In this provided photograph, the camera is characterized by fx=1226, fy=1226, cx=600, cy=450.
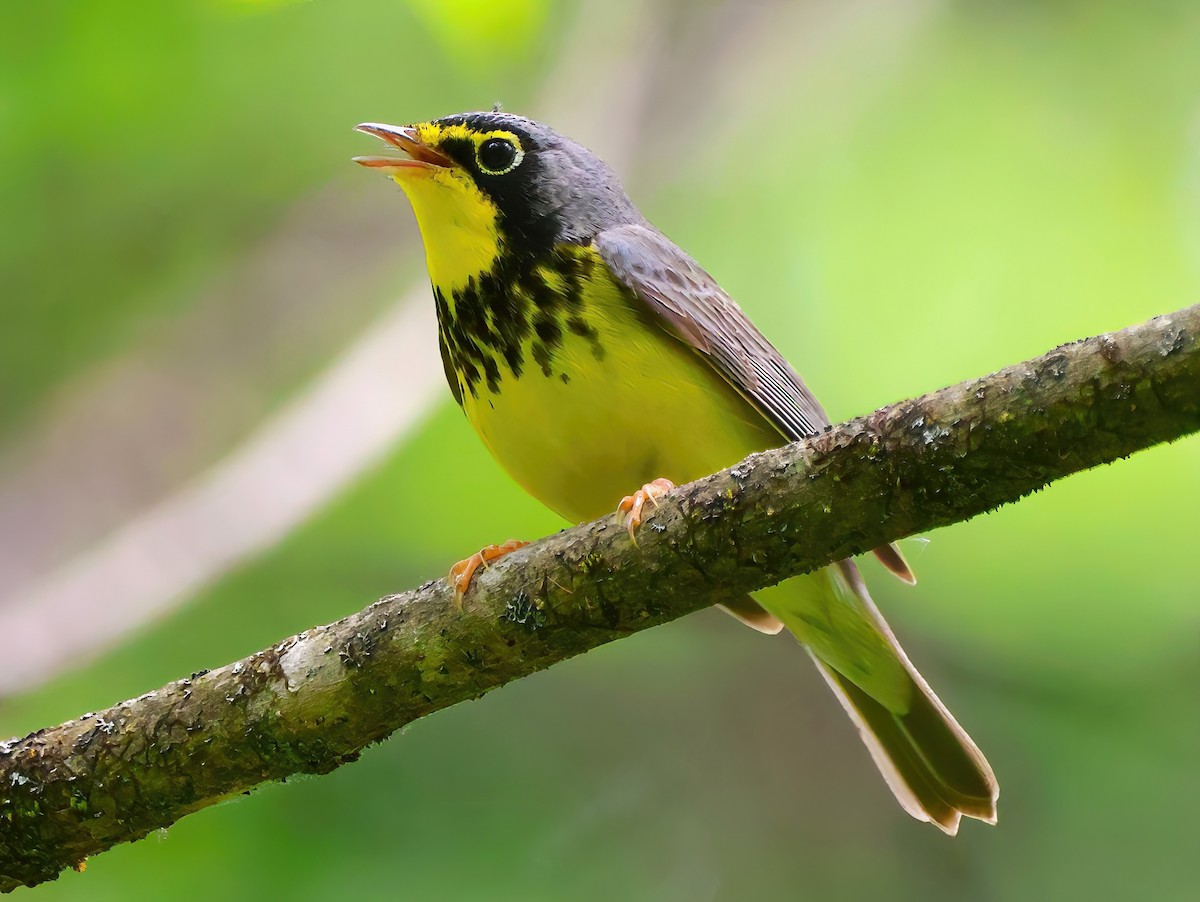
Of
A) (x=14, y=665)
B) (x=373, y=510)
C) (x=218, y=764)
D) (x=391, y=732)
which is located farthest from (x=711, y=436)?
(x=14, y=665)

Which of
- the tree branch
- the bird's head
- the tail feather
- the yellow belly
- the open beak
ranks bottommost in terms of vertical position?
the tail feather

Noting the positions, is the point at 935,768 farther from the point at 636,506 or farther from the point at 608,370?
the point at 636,506

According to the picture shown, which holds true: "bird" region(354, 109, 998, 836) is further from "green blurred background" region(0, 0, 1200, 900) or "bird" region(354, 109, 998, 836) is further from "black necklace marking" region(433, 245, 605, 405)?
"green blurred background" region(0, 0, 1200, 900)

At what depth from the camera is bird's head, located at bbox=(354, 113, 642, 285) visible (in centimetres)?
408

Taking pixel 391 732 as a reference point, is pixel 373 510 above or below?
above

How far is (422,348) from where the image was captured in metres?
6.91

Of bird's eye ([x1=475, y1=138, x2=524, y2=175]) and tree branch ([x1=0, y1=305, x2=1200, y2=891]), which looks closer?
tree branch ([x1=0, y1=305, x2=1200, y2=891])

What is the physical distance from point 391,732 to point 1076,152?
555cm

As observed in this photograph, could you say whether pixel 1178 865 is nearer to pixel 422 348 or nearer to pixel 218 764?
pixel 422 348

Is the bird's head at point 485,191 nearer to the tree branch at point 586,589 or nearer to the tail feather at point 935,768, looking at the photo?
the tree branch at point 586,589

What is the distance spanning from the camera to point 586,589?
2.88 m

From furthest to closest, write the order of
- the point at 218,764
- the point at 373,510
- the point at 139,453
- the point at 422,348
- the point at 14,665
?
the point at 139,453
the point at 422,348
the point at 373,510
the point at 14,665
the point at 218,764

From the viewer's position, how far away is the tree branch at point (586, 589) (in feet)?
7.50

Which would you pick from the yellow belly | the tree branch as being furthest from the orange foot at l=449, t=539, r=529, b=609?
the yellow belly
